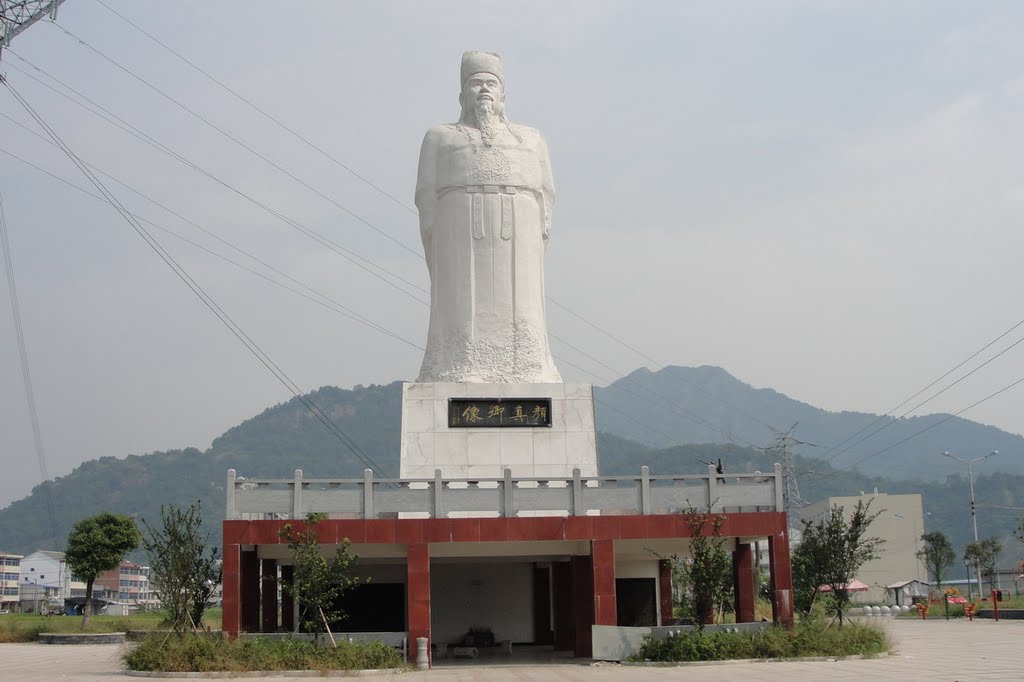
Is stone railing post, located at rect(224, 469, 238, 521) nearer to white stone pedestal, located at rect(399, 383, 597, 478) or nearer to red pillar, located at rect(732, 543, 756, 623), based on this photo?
white stone pedestal, located at rect(399, 383, 597, 478)

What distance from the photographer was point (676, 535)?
61.7 feet

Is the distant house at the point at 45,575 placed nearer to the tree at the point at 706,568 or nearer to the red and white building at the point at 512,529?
the red and white building at the point at 512,529

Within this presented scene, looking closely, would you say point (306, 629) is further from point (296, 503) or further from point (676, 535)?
point (676, 535)

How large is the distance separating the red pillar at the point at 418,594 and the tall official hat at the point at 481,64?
1126cm

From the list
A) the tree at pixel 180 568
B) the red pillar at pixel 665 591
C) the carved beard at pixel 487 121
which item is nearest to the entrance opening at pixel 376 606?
the tree at pixel 180 568

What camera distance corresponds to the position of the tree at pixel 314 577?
1723 cm

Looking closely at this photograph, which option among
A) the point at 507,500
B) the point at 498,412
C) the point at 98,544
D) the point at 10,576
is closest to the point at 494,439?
the point at 498,412

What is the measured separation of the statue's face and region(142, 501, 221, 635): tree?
35.3 feet

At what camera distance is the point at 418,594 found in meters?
18.0

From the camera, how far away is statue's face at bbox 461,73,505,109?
81.7 ft

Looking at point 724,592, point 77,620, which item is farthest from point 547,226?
point 77,620

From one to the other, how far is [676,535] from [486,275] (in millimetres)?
7723

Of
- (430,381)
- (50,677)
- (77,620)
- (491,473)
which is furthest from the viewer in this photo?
(77,620)

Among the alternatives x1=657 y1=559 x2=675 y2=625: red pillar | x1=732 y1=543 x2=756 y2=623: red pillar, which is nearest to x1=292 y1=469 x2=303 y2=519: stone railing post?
x1=732 y1=543 x2=756 y2=623: red pillar
